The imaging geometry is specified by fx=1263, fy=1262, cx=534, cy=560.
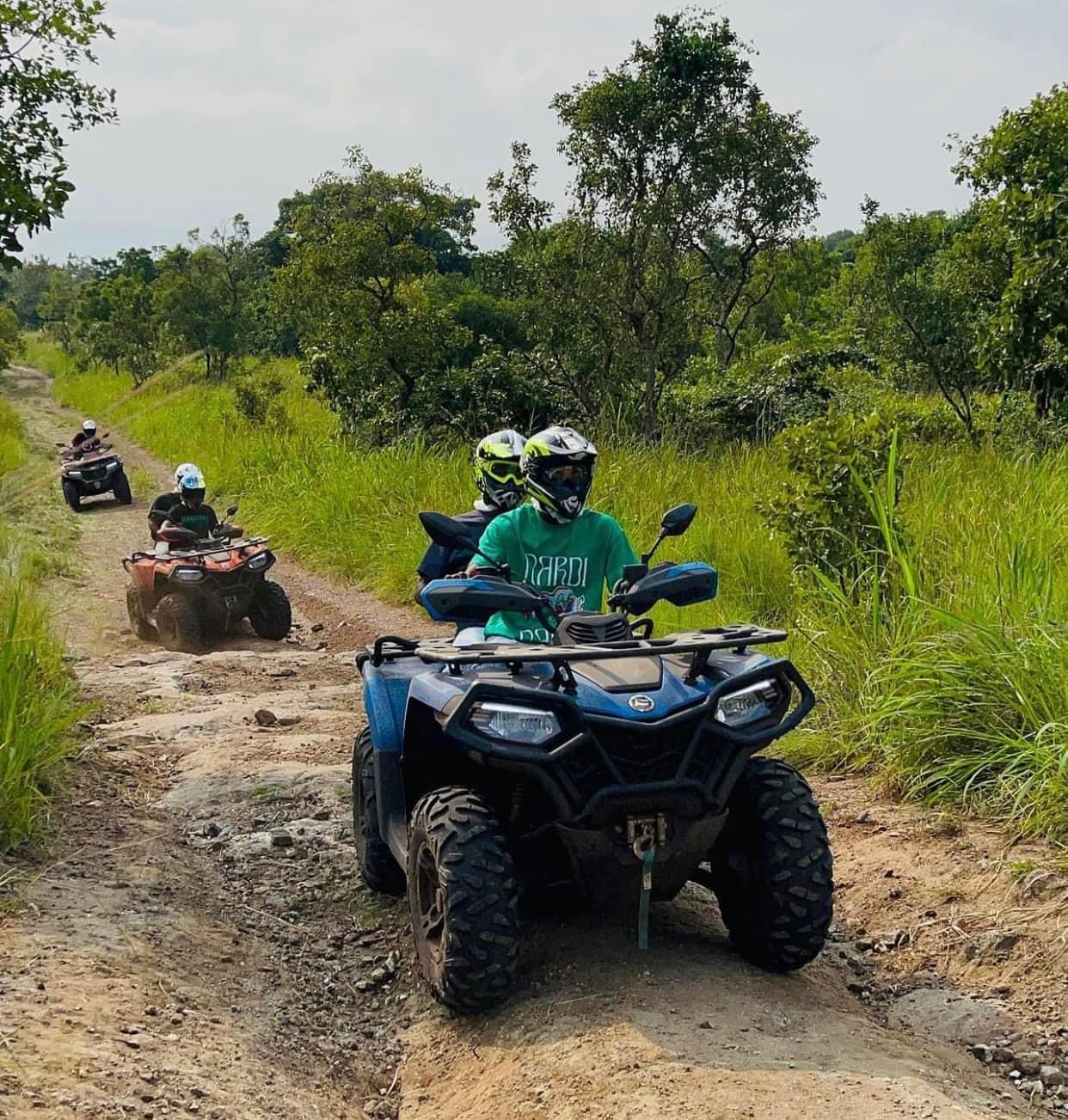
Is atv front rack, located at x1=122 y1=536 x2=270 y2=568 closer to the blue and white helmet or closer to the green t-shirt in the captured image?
the blue and white helmet

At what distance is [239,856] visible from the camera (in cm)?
493

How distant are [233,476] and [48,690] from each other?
1454 centimetres

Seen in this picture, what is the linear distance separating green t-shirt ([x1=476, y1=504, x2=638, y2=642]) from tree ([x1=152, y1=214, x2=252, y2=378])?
30422 millimetres

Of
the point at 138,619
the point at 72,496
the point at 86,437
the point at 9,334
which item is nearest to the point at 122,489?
the point at 72,496

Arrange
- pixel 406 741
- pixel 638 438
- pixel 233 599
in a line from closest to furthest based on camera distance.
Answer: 1. pixel 406 741
2. pixel 233 599
3. pixel 638 438

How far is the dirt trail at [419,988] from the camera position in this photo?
2977mm

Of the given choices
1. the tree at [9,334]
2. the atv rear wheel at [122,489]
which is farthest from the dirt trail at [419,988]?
the tree at [9,334]

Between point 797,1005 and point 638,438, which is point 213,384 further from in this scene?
point 797,1005

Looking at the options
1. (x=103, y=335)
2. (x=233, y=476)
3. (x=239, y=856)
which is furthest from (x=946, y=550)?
(x=103, y=335)

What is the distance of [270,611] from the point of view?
1046 cm

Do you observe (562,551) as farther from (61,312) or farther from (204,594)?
(61,312)

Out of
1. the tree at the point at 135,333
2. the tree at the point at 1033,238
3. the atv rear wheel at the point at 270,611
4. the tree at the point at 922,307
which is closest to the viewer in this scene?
the tree at the point at 1033,238

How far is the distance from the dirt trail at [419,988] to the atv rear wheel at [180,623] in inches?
171

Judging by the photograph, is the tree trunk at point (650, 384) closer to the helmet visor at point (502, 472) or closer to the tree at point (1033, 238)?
the tree at point (1033, 238)
